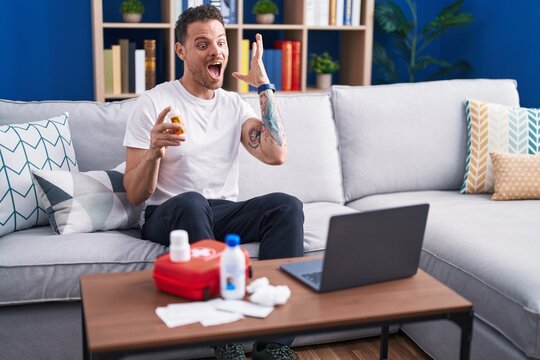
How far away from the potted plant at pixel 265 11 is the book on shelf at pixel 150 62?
59 centimetres

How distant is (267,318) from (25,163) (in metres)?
1.24

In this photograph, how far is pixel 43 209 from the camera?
7.95 ft

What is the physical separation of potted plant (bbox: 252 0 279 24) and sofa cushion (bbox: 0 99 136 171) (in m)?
1.53

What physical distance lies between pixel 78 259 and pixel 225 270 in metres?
0.79

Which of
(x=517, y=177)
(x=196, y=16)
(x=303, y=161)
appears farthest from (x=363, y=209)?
(x=196, y=16)

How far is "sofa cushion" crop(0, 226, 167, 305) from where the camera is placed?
2.14m

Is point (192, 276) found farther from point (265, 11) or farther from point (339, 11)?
point (339, 11)

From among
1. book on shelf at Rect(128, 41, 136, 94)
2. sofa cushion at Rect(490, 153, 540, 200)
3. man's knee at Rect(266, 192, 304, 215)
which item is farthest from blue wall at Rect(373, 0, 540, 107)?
man's knee at Rect(266, 192, 304, 215)

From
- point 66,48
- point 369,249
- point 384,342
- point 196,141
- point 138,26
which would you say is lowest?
point 384,342

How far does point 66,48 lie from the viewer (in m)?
3.94

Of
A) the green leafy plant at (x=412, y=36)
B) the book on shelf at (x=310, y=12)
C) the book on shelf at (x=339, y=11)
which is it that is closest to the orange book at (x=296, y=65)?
the book on shelf at (x=310, y=12)

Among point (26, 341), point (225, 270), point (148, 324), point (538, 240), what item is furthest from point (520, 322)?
point (26, 341)

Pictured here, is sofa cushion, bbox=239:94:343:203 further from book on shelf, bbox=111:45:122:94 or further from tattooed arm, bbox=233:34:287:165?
book on shelf, bbox=111:45:122:94

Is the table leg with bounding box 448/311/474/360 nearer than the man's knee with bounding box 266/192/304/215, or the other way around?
the table leg with bounding box 448/311/474/360
